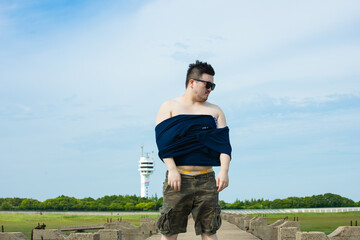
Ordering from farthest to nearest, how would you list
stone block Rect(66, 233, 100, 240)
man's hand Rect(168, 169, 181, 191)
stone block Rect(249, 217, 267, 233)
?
stone block Rect(249, 217, 267, 233), stone block Rect(66, 233, 100, 240), man's hand Rect(168, 169, 181, 191)

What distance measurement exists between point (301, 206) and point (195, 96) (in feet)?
169

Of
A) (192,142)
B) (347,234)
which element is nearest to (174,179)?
(192,142)

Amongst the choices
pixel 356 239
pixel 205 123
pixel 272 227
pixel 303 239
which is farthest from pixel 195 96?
pixel 272 227

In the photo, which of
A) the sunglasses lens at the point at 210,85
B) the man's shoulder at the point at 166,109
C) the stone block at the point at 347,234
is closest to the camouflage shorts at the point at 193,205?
the man's shoulder at the point at 166,109

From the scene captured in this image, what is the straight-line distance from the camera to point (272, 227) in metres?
14.8

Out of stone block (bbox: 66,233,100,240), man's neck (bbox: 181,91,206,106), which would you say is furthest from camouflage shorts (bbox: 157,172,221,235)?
stone block (bbox: 66,233,100,240)

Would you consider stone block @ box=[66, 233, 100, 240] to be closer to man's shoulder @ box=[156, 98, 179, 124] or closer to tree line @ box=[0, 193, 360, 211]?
man's shoulder @ box=[156, 98, 179, 124]

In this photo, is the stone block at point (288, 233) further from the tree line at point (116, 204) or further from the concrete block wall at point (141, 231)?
the tree line at point (116, 204)

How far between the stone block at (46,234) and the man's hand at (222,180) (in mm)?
6028

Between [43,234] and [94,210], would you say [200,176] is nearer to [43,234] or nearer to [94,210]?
[43,234]

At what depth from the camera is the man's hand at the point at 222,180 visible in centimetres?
518

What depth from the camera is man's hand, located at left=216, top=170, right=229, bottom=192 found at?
5184 mm

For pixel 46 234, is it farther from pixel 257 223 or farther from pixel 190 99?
pixel 257 223

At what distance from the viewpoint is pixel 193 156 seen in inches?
207
